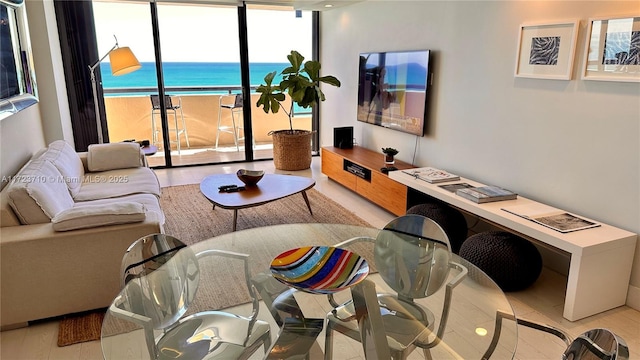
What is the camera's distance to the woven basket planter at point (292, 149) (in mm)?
5543

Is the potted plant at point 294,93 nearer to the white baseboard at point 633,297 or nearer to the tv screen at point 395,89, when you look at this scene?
the tv screen at point 395,89

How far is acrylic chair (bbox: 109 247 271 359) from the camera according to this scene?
1.54 m

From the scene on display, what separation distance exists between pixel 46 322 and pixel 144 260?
1141 millimetres

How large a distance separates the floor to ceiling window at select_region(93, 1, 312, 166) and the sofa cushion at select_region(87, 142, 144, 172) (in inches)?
65.2

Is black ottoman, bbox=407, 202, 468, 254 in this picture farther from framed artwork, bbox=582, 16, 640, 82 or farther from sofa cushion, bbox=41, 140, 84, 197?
sofa cushion, bbox=41, 140, 84, 197

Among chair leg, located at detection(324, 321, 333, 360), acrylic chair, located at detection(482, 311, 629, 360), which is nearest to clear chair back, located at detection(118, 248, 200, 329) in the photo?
chair leg, located at detection(324, 321, 333, 360)

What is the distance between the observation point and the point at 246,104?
→ 19.4 feet

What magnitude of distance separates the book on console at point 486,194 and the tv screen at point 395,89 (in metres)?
1.09

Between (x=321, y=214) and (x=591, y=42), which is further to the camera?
(x=321, y=214)

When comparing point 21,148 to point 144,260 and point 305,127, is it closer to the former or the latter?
point 144,260

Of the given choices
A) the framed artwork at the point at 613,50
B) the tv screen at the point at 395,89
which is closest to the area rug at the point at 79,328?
the tv screen at the point at 395,89

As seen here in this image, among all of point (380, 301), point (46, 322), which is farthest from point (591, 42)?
point (46, 322)

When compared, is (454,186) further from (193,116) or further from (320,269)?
(193,116)

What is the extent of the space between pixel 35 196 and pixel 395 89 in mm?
3300
